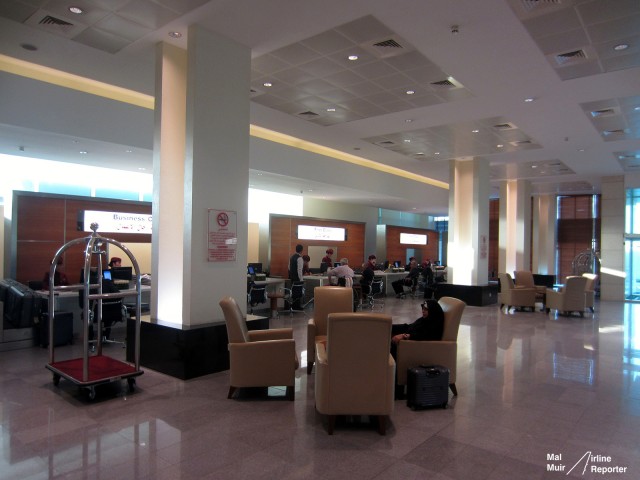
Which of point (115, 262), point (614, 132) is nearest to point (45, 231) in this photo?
point (115, 262)

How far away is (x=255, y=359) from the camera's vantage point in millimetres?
4617

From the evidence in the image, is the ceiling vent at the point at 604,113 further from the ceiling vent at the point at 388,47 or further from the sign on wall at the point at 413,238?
the sign on wall at the point at 413,238

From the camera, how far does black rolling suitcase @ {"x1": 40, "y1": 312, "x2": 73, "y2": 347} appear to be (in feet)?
22.9

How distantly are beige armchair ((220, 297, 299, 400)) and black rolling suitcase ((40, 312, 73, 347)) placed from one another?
4.00 m

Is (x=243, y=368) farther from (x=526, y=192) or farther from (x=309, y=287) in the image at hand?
(x=526, y=192)

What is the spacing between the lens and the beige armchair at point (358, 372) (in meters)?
3.78

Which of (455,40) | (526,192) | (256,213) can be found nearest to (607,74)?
(455,40)

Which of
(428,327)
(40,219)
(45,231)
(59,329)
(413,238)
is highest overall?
(40,219)

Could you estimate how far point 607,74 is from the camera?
21.8 ft

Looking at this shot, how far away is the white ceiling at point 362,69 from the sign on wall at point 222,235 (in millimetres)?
2277

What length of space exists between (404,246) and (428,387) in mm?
15885

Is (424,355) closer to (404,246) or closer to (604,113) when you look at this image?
(604,113)

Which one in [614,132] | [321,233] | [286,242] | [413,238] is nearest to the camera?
[614,132]

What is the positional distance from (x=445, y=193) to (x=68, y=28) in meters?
15.2
